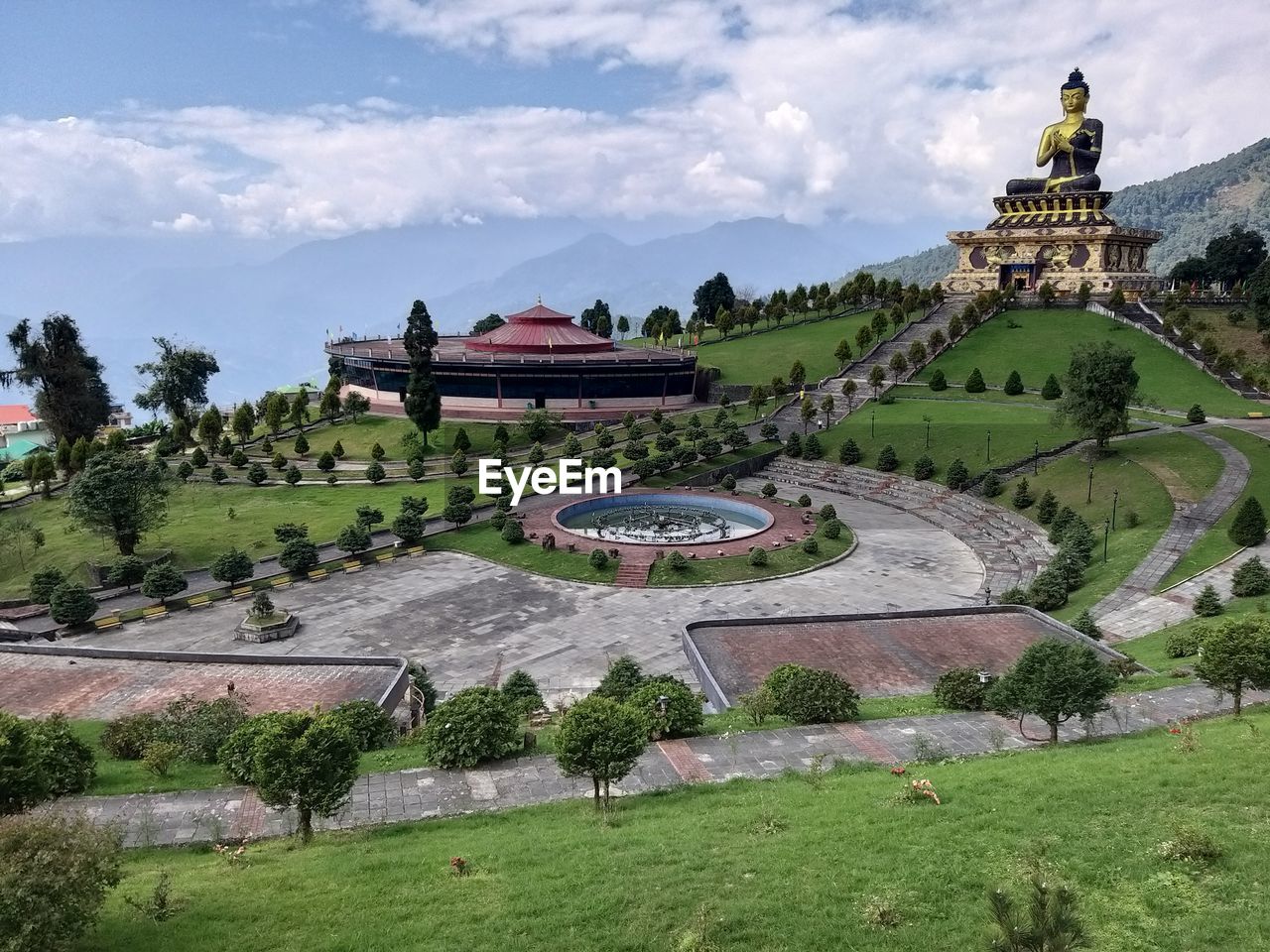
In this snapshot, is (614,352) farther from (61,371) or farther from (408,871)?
(408,871)

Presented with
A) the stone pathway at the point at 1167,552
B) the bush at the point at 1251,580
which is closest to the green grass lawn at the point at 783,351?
the stone pathway at the point at 1167,552

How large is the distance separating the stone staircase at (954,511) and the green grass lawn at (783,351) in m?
19.0

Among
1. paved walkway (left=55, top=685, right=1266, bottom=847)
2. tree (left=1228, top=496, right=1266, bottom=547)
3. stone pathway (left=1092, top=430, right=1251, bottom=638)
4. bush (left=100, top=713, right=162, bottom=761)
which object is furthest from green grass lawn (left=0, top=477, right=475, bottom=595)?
tree (left=1228, top=496, right=1266, bottom=547)

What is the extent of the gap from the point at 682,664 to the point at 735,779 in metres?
10.3

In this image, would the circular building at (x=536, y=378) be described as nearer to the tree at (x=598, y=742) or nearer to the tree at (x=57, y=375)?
the tree at (x=57, y=375)

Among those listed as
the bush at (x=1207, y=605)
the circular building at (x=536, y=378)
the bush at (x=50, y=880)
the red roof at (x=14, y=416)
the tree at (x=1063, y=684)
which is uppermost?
the circular building at (x=536, y=378)

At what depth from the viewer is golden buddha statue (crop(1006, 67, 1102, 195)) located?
81000 mm

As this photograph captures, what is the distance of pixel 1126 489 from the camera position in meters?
39.0

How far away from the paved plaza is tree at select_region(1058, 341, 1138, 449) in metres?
10.6

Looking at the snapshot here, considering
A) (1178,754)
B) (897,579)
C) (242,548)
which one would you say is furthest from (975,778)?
(242,548)

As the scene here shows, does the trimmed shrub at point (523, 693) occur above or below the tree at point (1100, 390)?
below

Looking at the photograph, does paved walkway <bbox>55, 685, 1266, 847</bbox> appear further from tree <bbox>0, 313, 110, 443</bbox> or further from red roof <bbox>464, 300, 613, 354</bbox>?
red roof <bbox>464, 300, 613, 354</bbox>

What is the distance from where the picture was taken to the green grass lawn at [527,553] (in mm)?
35062

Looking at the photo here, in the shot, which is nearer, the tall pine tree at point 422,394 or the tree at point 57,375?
the tall pine tree at point 422,394
